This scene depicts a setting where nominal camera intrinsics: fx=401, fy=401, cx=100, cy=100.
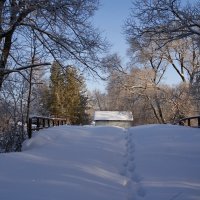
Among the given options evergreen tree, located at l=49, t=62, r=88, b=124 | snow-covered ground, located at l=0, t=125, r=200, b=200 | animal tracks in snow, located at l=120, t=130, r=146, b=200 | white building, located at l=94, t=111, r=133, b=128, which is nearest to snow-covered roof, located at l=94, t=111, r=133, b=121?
white building, located at l=94, t=111, r=133, b=128

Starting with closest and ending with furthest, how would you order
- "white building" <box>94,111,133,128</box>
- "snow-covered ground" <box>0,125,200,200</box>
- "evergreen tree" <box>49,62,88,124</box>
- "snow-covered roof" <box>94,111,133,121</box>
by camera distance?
"snow-covered ground" <box>0,125,200,200</box>
"evergreen tree" <box>49,62,88,124</box>
"snow-covered roof" <box>94,111,133,121</box>
"white building" <box>94,111,133,128</box>

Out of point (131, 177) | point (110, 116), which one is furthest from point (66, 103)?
point (131, 177)

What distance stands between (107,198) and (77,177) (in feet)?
4.56

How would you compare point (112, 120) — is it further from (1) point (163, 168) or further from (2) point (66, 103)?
(1) point (163, 168)

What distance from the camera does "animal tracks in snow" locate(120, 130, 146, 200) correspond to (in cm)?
652

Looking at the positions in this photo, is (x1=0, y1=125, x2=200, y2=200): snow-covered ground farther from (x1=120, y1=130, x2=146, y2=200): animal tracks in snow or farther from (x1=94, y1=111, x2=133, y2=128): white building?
(x1=94, y1=111, x2=133, y2=128): white building

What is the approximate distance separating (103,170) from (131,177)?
27.4 inches

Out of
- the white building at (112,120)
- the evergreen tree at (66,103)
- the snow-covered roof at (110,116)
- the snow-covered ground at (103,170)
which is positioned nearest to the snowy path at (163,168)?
the snow-covered ground at (103,170)

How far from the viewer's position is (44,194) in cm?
636

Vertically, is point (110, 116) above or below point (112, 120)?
above

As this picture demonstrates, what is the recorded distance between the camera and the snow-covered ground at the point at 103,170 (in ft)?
21.2

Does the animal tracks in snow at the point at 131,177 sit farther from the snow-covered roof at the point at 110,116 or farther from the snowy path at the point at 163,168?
the snow-covered roof at the point at 110,116

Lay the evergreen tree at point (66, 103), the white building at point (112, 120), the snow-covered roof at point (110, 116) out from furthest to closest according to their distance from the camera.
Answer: the white building at point (112, 120)
the snow-covered roof at point (110, 116)
the evergreen tree at point (66, 103)

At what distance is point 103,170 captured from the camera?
319 inches
